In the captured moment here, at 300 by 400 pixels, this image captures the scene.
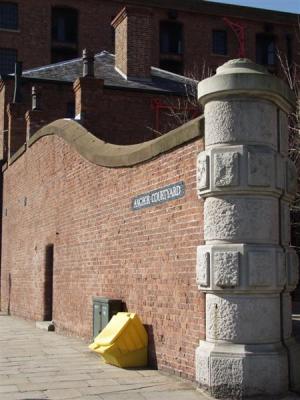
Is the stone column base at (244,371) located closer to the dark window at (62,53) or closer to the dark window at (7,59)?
the dark window at (7,59)

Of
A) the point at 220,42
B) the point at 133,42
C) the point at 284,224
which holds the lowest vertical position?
the point at 284,224

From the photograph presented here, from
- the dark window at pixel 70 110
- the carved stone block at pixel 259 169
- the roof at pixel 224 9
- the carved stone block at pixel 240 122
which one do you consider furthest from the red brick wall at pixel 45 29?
the carved stone block at pixel 259 169

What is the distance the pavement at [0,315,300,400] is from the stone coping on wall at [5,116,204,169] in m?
3.12

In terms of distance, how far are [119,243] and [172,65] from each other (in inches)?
1475

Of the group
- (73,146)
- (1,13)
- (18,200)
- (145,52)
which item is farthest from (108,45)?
(73,146)

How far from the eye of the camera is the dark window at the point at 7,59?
44.3 meters

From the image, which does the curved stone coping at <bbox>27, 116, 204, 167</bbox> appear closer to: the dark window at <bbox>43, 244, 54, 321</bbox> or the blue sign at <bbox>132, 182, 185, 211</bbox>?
the blue sign at <bbox>132, 182, 185, 211</bbox>

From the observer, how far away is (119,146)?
11.4 metres

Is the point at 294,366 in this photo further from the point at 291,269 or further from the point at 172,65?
the point at 172,65

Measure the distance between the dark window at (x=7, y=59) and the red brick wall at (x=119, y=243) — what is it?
2655cm

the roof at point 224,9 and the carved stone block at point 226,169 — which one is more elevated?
the roof at point 224,9

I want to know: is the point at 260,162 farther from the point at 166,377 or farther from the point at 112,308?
the point at 112,308

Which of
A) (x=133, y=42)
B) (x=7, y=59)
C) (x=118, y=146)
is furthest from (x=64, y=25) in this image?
(x=118, y=146)

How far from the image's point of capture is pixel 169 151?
29.9 feet
